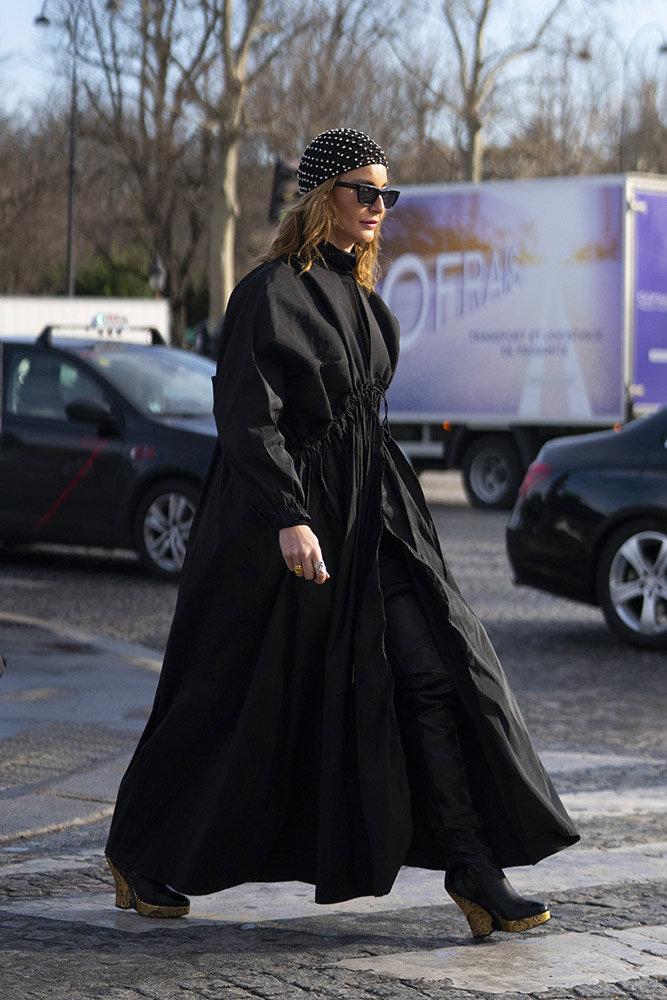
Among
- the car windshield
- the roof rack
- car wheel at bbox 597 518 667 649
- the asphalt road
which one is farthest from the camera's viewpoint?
the roof rack

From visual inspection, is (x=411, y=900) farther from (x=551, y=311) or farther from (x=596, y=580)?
(x=551, y=311)

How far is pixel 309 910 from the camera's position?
3.95 m

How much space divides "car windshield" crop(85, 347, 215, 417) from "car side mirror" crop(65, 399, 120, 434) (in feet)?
0.62

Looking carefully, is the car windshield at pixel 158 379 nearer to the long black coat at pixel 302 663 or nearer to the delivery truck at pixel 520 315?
the delivery truck at pixel 520 315

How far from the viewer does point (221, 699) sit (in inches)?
148

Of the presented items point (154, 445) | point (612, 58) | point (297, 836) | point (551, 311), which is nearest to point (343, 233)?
point (297, 836)

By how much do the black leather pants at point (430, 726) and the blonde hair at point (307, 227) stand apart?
747mm

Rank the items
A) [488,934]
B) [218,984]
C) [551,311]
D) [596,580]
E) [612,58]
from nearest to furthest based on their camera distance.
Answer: [218,984]
[488,934]
[596,580]
[551,311]
[612,58]

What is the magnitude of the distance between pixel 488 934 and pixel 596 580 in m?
5.28

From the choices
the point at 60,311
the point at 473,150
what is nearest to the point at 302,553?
the point at 60,311

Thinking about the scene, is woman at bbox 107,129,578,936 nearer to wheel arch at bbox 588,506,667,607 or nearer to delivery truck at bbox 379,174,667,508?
wheel arch at bbox 588,506,667,607

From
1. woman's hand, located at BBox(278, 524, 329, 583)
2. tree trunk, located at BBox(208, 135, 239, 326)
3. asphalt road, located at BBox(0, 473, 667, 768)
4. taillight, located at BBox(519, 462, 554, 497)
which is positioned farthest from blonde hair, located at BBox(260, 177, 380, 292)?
tree trunk, located at BBox(208, 135, 239, 326)

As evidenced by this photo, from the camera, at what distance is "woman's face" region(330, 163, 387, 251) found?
3.85 metres

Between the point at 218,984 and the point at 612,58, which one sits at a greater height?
the point at 612,58
